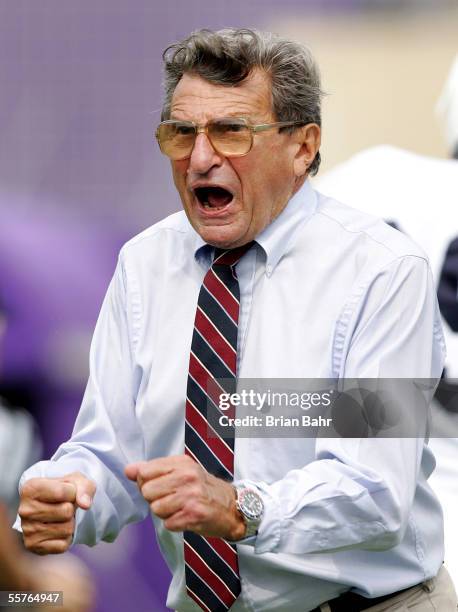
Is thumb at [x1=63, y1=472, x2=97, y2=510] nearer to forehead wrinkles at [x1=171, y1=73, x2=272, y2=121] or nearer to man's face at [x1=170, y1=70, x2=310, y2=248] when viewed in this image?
man's face at [x1=170, y1=70, x2=310, y2=248]

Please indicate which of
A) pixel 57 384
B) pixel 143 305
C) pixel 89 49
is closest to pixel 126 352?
pixel 143 305

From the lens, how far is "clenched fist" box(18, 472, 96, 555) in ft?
4.63

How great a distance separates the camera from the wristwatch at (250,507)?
4.42ft

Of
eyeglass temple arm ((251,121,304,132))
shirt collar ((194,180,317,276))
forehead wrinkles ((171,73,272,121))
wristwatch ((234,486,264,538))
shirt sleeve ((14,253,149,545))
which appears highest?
forehead wrinkles ((171,73,272,121))

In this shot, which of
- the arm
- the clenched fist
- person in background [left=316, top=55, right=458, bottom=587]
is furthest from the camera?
person in background [left=316, top=55, right=458, bottom=587]

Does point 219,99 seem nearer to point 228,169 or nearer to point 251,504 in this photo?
point 228,169

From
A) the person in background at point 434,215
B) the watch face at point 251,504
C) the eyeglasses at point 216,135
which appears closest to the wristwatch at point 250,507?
the watch face at point 251,504

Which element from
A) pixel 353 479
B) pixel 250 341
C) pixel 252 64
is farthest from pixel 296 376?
pixel 252 64

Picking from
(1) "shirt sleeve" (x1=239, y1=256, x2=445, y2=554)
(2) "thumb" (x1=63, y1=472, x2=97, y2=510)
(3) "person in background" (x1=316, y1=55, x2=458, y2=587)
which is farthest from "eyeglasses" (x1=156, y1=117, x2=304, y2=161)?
(3) "person in background" (x1=316, y1=55, x2=458, y2=587)

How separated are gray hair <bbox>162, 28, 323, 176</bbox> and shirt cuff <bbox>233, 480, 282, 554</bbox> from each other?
1.74 feet

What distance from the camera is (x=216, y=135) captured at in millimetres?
1564

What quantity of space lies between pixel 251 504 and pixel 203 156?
1.54 ft

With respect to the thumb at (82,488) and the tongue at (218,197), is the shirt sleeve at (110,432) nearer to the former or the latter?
the thumb at (82,488)

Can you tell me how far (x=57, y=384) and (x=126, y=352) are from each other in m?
0.78
